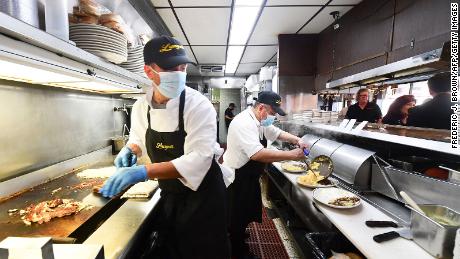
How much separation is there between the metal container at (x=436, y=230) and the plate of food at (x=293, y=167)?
1.52 meters

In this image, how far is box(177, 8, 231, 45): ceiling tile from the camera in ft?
Answer: 12.0

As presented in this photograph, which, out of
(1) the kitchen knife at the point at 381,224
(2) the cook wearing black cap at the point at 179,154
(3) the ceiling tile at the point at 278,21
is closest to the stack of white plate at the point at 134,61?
(2) the cook wearing black cap at the point at 179,154

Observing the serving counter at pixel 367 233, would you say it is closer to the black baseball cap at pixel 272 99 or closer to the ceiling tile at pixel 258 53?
the black baseball cap at pixel 272 99

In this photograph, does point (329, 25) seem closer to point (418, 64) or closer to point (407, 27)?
point (407, 27)

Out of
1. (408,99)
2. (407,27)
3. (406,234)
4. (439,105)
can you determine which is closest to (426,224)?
(406,234)

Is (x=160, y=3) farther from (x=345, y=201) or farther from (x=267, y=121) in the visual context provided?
(x=345, y=201)

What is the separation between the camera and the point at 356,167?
2133mm

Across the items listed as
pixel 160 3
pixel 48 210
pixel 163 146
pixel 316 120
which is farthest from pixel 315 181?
pixel 160 3

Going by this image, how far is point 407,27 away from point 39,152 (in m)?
3.85

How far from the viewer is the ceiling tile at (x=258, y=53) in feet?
19.1

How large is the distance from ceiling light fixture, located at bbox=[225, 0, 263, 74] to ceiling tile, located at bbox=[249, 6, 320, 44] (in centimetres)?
14

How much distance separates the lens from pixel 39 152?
6.66 feet

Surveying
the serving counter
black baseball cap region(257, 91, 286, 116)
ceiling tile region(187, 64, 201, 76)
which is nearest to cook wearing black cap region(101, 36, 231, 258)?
the serving counter

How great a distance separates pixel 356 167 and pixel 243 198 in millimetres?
1163
